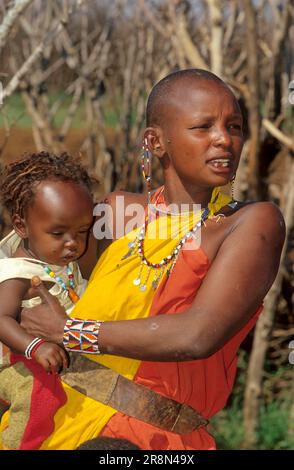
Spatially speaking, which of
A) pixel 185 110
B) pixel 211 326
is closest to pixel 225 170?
pixel 185 110

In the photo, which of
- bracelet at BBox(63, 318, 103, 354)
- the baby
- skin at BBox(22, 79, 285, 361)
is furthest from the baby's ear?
bracelet at BBox(63, 318, 103, 354)

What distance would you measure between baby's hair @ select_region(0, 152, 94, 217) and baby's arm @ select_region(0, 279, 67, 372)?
8.3 inches

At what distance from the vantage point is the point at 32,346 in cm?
225

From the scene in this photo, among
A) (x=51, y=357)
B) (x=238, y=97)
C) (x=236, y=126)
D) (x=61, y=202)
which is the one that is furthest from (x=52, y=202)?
(x=238, y=97)

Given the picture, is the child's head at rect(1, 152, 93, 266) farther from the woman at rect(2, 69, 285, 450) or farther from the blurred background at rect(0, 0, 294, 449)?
the blurred background at rect(0, 0, 294, 449)

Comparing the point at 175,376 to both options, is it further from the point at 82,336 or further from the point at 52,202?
the point at 52,202

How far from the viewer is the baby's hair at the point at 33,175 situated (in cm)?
238

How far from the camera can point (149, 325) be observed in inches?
85.3

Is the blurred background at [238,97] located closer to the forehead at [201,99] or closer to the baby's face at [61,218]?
the baby's face at [61,218]

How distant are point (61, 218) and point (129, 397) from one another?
51 cm

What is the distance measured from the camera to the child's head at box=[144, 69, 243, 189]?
221 centimetres

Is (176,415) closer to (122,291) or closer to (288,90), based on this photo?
(122,291)

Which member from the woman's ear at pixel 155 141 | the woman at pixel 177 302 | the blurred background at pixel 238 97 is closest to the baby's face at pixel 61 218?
the woman at pixel 177 302
